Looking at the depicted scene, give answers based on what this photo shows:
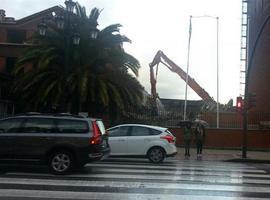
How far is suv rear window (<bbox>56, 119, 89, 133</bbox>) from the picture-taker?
15.6 meters

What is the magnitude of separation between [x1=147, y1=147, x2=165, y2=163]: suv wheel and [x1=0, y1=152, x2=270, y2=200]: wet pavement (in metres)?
3.22

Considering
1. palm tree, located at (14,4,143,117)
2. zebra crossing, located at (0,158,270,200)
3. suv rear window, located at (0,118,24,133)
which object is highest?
palm tree, located at (14,4,143,117)

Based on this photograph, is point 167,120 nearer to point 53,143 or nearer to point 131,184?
point 53,143

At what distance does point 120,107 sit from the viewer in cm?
3098

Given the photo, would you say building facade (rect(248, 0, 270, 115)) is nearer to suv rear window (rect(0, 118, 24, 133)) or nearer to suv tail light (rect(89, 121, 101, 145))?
suv tail light (rect(89, 121, 101, 145))

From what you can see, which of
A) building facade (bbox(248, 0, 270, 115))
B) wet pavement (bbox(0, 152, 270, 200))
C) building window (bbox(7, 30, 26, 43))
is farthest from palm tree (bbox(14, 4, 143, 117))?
building window (bbox(7, 30, 26, 43))

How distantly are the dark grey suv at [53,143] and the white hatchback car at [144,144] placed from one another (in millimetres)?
5820

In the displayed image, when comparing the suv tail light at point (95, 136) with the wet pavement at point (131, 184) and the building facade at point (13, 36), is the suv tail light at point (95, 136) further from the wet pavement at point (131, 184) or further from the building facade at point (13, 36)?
the building facade at point (13, 36)

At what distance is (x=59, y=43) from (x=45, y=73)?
6.44ft

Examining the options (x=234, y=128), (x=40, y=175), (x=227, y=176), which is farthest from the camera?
(x=234, y=128)

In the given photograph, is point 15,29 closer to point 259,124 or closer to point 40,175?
point 259,124

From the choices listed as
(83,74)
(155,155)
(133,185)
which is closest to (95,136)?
(133,185)

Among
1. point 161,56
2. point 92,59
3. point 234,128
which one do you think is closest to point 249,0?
point 161,56

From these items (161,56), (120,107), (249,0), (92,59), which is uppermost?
(249,0)
